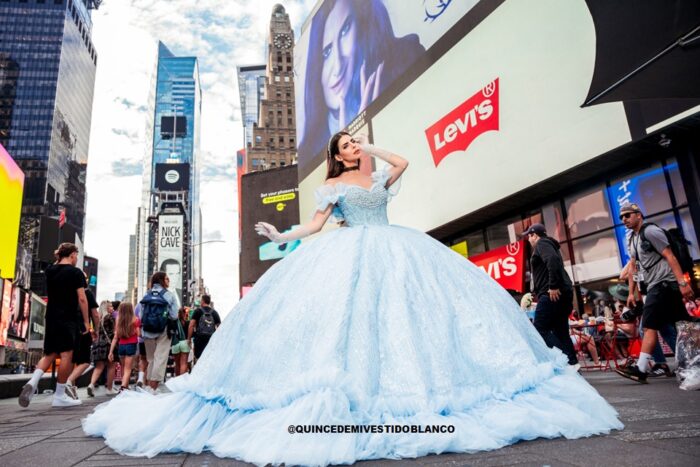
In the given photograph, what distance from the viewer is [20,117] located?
9150cm

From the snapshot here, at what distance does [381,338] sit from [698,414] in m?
1.96

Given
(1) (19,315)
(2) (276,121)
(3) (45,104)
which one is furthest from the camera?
(3) (45,104)

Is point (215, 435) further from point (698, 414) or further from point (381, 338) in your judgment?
point (698, 414)

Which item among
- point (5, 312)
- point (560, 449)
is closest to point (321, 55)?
point (5, 312)

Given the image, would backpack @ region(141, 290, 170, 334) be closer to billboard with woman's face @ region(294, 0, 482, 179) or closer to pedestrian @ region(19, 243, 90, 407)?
pedestrian @ region(19, 243, 90, 407)

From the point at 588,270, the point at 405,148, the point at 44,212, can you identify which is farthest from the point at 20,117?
the point at 588,270

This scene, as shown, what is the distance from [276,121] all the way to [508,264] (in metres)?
63.4

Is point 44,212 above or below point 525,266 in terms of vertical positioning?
above

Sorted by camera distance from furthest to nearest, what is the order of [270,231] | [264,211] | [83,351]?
[264,211]
[83,351]
[270,231]

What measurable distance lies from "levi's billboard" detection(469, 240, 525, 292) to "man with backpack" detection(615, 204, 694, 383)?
7.80 m

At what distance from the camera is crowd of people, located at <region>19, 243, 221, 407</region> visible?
5871mm

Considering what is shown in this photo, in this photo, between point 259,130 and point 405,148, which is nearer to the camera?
point 405,148

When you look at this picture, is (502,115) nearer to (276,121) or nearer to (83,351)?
(83,351)

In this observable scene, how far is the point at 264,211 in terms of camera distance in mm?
43875
